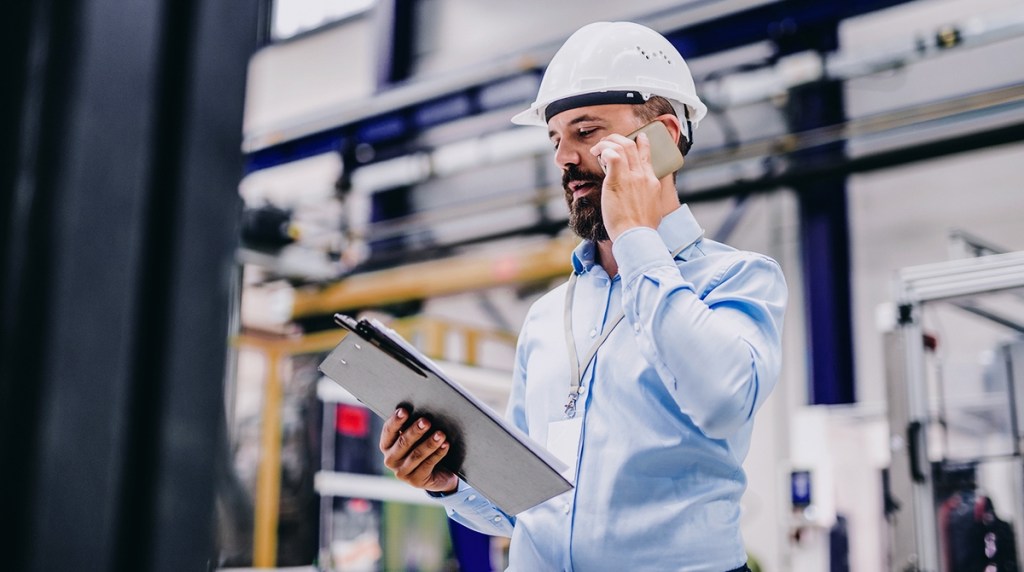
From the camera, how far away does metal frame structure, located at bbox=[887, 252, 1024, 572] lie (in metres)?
3.94

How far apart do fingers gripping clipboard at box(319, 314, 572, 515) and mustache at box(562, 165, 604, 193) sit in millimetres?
452

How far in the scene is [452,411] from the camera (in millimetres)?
1576

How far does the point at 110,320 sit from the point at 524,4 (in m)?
9.96

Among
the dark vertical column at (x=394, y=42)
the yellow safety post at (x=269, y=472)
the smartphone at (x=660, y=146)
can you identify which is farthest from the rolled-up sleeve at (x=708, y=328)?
the dark vertical column at (x=394, y=42)

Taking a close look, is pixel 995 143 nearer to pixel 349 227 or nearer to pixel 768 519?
pixel 768 519

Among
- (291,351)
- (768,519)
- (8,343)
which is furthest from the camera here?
(291,351)

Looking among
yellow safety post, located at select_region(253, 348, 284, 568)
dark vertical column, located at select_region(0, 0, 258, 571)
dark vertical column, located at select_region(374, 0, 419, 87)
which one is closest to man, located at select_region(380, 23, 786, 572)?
dark vertical column, located at select_region(0, 0, 258, 571)

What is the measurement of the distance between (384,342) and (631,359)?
→ 408mm

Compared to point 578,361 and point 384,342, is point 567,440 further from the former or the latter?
point 384,342

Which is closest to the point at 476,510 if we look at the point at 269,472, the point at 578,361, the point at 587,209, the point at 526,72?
the point at 578,361

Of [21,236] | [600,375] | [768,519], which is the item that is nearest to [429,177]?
[768,519]

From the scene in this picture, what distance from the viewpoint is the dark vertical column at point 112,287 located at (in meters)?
0.53

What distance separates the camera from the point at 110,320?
0.55 metres

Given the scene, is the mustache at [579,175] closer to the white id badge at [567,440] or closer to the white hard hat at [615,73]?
the white hard hat at [615,73]
